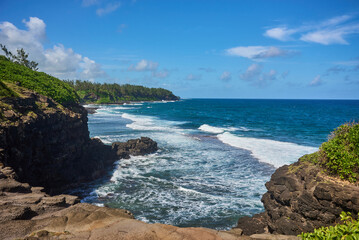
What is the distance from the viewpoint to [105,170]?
22.8m

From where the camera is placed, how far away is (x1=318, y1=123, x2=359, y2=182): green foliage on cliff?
8.66 m

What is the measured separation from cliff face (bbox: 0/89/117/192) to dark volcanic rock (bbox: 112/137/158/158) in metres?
2.59

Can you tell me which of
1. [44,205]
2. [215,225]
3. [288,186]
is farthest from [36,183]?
[288,186]

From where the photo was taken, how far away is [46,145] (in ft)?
58.1

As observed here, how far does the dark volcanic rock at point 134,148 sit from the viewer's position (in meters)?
27.6

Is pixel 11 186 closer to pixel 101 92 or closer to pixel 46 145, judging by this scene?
pixel 46 145

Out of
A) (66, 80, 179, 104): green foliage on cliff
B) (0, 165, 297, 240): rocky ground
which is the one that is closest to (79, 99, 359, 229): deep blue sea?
(0, 165, 297, 240): rocky ground

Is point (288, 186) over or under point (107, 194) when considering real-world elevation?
over

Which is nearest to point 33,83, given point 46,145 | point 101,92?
point 46,145

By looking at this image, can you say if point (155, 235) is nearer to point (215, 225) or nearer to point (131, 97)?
point (215, 225)

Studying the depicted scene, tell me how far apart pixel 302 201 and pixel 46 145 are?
58.4 ft

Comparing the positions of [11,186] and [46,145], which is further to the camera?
[46,145]

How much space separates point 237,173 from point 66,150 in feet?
52.4

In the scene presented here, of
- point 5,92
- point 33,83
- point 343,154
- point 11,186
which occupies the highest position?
point 33,83
